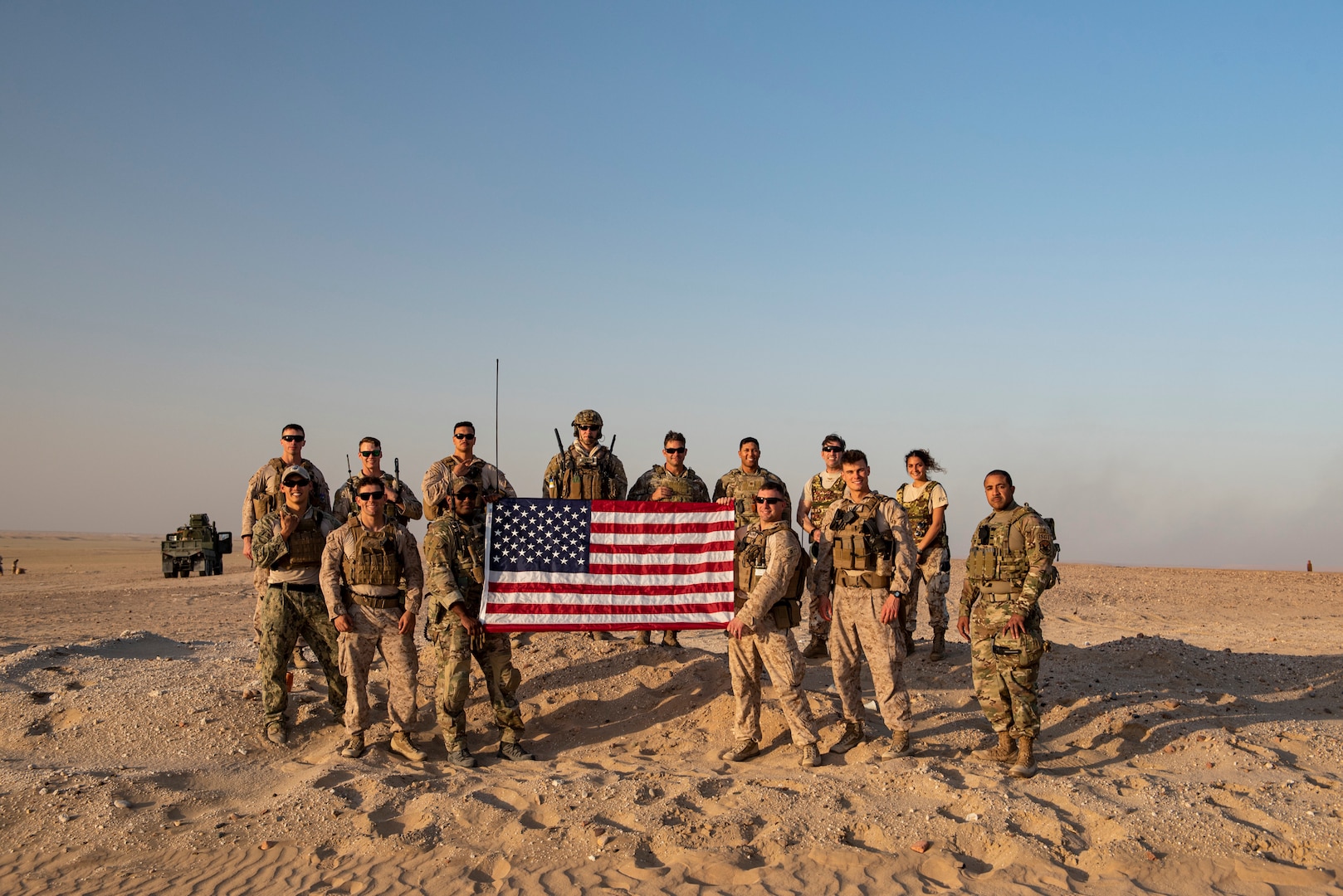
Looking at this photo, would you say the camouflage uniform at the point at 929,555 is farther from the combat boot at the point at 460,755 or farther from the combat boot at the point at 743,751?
the combat boot at the point at 460,755

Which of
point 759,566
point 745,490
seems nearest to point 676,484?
point 745,490

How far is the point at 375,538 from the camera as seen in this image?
7.29 metres

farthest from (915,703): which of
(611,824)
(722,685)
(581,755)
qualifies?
(611,824)

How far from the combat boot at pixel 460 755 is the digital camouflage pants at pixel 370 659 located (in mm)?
439

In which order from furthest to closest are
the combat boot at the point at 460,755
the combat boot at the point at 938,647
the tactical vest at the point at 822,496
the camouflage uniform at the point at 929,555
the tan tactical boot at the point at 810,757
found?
the combat boot at the point at 938,647, the camouflage uniform at the point at 929,555, the tactical vest at the point at 822,496, the combat boot at the point at 460,755, the tan tactical boot at the point at 810,757

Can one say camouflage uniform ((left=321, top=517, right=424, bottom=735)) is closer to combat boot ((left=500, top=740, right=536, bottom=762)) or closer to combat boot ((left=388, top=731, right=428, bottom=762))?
combat boot ((left=388, top=731, right=428, bottom=762))

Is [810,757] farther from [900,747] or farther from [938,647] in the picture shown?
[938,647]

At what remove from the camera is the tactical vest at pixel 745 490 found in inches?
356

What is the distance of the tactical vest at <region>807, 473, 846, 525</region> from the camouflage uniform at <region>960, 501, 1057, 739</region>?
195 centimetres

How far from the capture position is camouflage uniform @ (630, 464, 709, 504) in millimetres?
9281

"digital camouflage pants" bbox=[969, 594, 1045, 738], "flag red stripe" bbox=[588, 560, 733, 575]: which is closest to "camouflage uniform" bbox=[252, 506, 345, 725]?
"flag red stripe" bbox=[588, 560, 733, 575]

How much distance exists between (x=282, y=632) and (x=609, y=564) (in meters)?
2.77

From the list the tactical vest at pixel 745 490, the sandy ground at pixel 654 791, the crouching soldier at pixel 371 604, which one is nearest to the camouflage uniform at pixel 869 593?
the sandy ground at pixel 654 791

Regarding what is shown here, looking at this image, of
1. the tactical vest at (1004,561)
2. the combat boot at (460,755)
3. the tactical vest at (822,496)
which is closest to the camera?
the tactical vest at (1004,561)
